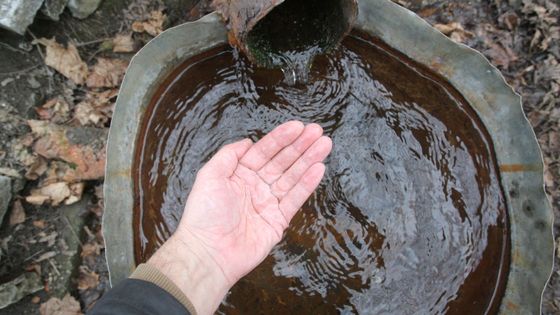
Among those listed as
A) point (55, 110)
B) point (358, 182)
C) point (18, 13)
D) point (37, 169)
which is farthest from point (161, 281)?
point (18, 13)

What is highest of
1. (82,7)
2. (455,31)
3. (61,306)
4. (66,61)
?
(82,7)

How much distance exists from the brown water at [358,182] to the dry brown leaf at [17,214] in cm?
89

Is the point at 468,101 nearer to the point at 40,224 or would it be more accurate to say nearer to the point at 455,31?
the point at 455,31

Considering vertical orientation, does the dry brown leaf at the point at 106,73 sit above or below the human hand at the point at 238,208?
above

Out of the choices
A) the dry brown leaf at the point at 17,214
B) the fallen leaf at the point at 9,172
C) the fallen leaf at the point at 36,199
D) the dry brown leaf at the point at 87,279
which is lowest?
the dry brown leaf at the point at 87,279

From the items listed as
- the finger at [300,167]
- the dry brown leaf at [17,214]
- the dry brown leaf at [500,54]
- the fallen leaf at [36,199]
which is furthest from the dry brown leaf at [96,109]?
the dry brown leaf at [500,54]

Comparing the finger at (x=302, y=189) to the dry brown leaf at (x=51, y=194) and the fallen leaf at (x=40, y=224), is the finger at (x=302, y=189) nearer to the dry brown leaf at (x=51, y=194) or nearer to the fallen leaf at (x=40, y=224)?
the dry brown leaf at (x=51, y=194)

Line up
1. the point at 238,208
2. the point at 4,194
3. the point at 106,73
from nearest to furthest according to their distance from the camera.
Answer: the point at 238,208 < the point at 4,194 < the point at 106,73

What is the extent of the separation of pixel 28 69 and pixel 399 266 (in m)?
2.47

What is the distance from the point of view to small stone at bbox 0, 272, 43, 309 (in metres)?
2.40

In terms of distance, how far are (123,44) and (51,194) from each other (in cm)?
104

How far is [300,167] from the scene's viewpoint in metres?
2.13

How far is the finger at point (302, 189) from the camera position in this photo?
2.08m

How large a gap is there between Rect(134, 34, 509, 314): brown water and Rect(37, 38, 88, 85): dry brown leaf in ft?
2.70
